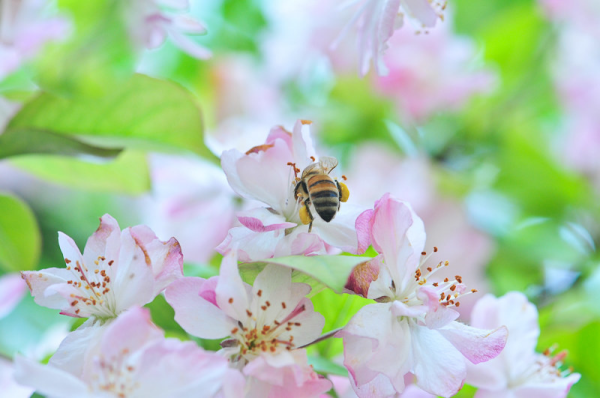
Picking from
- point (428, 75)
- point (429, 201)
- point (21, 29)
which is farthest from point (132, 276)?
point (428, 75)

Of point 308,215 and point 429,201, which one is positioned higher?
point 429,201

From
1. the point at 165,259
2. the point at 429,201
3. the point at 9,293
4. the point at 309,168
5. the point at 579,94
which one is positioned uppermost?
the point at 579,94

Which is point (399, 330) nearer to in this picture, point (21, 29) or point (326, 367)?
point (326, 367)

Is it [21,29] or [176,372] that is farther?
[21,29]

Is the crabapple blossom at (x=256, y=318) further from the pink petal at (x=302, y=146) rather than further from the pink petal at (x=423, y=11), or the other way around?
the pink petal at (x=423, y=11)

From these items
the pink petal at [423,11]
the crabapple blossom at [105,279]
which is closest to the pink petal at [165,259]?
the crabapple blossom at [105,279]

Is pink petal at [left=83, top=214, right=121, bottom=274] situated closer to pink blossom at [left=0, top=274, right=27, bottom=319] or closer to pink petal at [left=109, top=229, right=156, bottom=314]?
pink petal at [left=109, top=229, right=156, bottom=314]

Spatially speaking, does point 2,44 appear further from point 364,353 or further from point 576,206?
point 576,206
